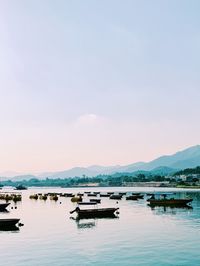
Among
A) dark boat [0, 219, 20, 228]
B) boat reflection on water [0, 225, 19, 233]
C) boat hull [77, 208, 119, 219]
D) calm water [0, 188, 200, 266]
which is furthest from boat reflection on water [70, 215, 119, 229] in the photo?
dark boat [0, 219, 20, 228]

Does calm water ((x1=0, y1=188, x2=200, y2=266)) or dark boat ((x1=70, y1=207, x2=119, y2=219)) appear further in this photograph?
dark boat ((x1=70, y1=207, x2=119, y2=219))

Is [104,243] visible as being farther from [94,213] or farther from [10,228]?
[94,213]

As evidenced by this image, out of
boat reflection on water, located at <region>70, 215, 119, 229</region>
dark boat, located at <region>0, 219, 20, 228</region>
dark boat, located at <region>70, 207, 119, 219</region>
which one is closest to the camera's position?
dark boat, located at <region>0, 219, 20, 228</region>

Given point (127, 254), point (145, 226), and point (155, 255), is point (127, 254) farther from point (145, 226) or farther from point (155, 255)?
point (145, 226)

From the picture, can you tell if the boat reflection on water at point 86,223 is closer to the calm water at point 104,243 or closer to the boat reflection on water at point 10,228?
the calm water at point 104,243

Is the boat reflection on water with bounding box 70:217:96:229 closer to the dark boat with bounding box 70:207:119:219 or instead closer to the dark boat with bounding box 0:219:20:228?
the dark boat with bounding box 70:207:119:219

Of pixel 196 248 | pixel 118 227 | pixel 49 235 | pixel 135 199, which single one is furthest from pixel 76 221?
pixel 135 199

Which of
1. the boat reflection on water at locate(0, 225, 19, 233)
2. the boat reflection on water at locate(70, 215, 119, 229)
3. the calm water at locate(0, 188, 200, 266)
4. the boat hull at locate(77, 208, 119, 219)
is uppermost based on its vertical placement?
the boat hull at locate(77, 208, 119, 219)

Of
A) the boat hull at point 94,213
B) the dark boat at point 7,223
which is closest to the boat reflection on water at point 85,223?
the boat hull at point 94,213

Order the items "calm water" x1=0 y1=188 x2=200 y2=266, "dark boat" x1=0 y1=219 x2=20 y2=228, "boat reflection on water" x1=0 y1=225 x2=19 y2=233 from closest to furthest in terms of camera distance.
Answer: "calm water" x1=0 y1=188 x2=200 y2=266 → "boat reflection on water" x1=0 y1=225 x2=19 y2=233 → "dark boat" x1=0 y1=219 x2=20 y2=228

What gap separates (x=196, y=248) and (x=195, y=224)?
1035 inches

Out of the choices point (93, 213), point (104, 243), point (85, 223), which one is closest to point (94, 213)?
point (93, 213)

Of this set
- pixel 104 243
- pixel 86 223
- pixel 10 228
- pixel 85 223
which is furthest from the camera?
pixel 85 223

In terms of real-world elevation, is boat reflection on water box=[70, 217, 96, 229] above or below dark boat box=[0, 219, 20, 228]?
below
